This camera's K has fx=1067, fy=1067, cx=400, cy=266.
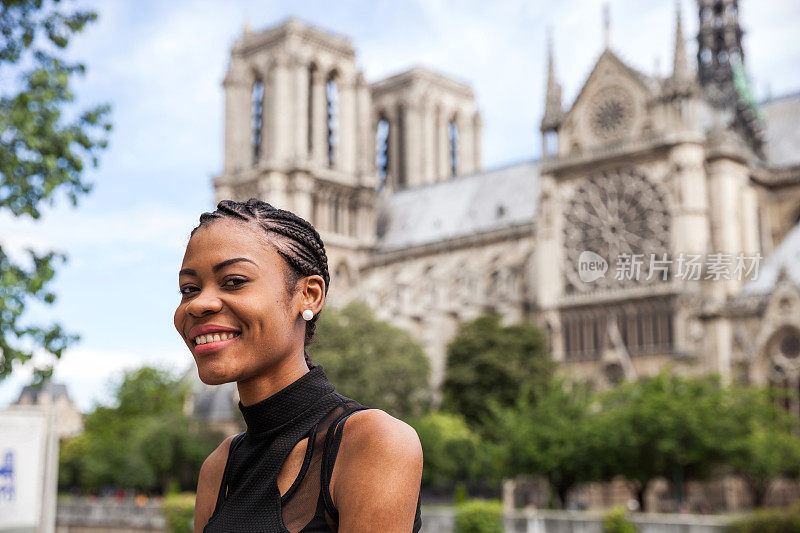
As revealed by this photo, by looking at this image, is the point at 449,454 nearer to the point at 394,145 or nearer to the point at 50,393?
the point at 394,145

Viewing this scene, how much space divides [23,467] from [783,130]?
44099 millimetres

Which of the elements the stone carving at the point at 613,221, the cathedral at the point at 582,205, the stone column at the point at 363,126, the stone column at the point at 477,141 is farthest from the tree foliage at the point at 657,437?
the stone column at the point at 477,141

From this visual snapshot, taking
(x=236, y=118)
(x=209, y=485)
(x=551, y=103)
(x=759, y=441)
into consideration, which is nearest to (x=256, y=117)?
(x=236, y=118)

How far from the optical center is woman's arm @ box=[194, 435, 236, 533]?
2.61m

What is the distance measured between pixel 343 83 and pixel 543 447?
35.6 meters

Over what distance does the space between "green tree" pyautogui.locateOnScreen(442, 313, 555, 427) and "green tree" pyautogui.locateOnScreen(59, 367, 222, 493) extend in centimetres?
1009

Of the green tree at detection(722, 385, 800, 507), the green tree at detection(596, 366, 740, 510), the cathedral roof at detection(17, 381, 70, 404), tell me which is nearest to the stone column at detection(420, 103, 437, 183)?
the cathedral roof at detection(17, 381, 70, 404)

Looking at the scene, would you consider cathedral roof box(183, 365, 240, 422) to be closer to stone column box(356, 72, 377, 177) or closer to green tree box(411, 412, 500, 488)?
green tree box(411, 412, 500, 488)

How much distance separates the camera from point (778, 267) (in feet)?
132

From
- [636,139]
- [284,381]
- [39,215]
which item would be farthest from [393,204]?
[284,381]

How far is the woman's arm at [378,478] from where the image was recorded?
6.92 feet

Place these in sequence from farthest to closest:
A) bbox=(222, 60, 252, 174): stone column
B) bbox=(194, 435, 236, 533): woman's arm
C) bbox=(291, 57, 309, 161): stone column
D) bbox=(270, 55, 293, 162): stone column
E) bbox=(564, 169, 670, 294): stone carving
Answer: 1. bbox=(222, 60, 252, 174): stone column
2. bbox=(291, 57, 309, 161): stone column
3. bbox=(270, 55, 293, 162): stone column
4. bbox=(564, 169, 670, 294): stone carving
5. bbox=(194, 435, 236, 533): woman's arm

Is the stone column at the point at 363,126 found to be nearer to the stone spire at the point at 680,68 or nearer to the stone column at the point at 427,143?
the stone column at the point at 427,143

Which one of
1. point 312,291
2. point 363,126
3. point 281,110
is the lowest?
point 312,291
